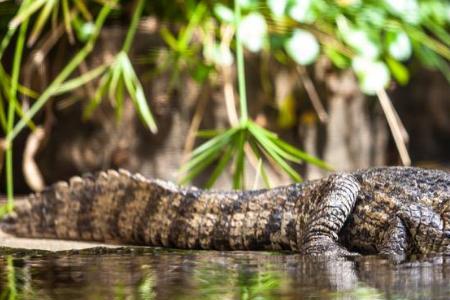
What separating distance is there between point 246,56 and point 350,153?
3.55 feet

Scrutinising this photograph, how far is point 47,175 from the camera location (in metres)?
6.22

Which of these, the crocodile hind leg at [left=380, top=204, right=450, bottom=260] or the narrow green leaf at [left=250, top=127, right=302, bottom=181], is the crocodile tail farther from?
the crocodile hind leg at [left=380, top=204, right=450, bottom=260]

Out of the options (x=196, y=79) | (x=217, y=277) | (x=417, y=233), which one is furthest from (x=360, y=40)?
(x=217, y=277)

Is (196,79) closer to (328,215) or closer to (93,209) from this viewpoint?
(93,209)

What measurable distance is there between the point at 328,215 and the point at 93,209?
1.25 m

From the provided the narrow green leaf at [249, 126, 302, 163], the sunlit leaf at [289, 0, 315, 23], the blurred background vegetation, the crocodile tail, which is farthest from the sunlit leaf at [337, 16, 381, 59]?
the crocodile tail

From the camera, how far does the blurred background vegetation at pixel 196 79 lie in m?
5.41

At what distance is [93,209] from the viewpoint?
4.21 meters

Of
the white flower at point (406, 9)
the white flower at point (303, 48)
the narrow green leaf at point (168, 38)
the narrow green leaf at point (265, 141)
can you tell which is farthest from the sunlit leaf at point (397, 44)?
the narrow green leaf at point (265, 141)

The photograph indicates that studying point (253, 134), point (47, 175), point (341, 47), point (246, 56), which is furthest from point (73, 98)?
point (253, 134)

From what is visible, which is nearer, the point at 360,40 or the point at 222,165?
the point at 222,165

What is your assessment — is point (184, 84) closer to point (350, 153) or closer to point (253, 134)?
point (350, 153)

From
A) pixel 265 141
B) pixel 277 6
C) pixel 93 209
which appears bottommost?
pixel 93 209

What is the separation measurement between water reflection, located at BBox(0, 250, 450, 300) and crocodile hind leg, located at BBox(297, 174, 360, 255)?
345 millimetres
